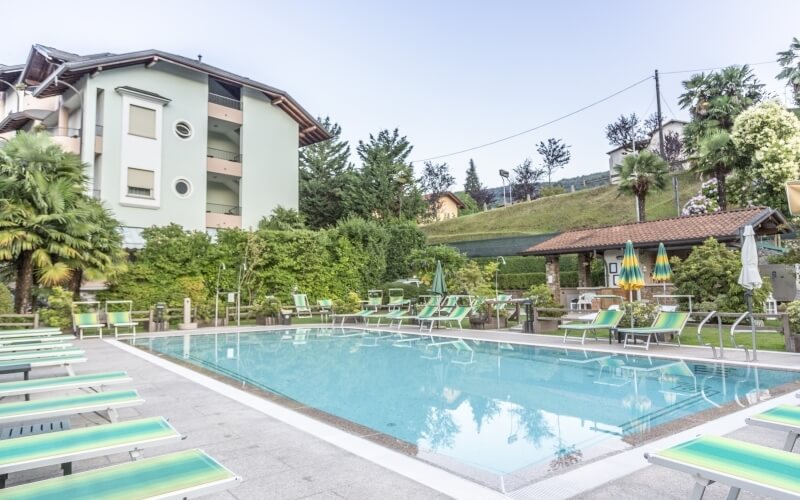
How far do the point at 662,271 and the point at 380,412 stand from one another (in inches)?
451

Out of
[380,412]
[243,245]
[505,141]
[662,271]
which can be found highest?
[505,141]

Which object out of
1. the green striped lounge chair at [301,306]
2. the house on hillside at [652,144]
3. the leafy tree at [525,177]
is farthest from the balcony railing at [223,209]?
the leafy tree at [525,177]

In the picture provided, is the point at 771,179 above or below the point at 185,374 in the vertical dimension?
above

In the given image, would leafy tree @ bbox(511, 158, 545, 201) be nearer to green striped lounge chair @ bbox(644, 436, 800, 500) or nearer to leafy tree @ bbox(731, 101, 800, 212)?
leafy tree @ bbox(731, 101, 800, 212)

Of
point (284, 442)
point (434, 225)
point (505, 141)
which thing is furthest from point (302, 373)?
point (434, 225)

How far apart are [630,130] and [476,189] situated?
65.3 feet

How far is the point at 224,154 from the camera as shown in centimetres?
2523

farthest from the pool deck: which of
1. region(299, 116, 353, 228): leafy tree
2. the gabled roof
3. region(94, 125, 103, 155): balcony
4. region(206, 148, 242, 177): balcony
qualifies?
region(299, 116, 353, 228): leafy tree

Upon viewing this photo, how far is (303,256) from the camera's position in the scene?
20.3m

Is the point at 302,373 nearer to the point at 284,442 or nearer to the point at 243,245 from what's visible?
the point at 284,442

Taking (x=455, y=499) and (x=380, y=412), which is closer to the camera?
(x=455, y=499)

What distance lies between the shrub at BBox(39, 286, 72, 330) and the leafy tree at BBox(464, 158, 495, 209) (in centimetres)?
5155

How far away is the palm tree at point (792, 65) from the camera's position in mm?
25641

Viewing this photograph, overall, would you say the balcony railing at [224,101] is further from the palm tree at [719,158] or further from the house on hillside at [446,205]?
the house on hillside at [446,205]
